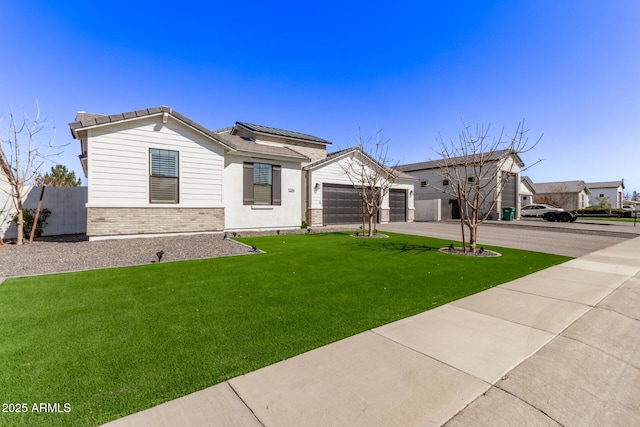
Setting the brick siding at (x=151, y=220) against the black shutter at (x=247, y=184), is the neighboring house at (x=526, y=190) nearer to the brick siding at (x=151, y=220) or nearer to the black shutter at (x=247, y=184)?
the black shutter at (x=247, y=184)

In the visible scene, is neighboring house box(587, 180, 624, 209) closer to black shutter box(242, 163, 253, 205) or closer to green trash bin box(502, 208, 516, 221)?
green trash bin box(502, 208, 516, 221)

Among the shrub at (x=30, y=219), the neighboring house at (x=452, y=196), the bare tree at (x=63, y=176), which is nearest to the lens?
the shrub at (x=30, y=219)

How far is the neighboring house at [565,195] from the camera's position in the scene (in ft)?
153

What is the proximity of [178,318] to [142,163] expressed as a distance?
8770 millimetres

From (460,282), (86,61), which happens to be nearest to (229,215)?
(86,61)

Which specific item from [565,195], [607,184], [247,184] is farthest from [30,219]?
[607,184]

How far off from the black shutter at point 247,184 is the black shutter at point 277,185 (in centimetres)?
116

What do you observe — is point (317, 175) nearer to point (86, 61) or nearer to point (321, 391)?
point (86, 61)

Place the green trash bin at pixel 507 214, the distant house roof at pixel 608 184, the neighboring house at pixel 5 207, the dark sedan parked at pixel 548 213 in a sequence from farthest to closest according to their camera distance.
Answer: the distant house roof at pixel 608 184
the green trash bin at pixel 507 214
the dark sedan parked at pixel 548 213
the neighboring house at pixel 5 207

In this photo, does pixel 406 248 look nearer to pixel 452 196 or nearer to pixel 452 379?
pixel 452 379

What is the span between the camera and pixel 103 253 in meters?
7.47

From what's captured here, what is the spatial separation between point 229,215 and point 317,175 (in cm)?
650

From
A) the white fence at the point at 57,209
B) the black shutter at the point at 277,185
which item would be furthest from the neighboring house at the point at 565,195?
the white fence at the point at 57,209

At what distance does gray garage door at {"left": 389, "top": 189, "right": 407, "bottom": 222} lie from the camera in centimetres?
2118
